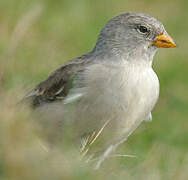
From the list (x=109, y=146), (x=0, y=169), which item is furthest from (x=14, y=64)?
(x=0, y=169)

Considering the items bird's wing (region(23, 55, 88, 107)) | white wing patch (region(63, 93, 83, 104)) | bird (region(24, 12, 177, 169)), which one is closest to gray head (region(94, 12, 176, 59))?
bird (region(24, 12, 177, 169))

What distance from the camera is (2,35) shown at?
836 cm

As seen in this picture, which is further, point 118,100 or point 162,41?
point 162,41

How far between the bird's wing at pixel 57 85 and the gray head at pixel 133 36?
273 millimetres

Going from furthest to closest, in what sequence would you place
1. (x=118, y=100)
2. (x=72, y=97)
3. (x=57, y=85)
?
(x=57, y=85) < (x=72, y=97) < (x=118, y=100)

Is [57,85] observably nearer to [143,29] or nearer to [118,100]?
[118,100]

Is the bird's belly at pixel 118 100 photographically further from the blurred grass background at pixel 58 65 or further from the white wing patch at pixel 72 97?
the blurred grass background at pixel 58 65

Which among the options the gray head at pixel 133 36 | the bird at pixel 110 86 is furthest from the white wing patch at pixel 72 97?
the gray head at pixel 133 36

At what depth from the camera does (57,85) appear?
619 cm

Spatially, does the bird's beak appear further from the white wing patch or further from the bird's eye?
the white wing patch

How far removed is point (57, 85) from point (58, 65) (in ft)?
6.93

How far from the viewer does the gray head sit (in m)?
6.01

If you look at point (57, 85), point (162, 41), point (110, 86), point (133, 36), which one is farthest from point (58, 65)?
point (110, 86)

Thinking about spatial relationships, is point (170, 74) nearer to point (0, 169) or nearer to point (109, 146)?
point (109, 146)
